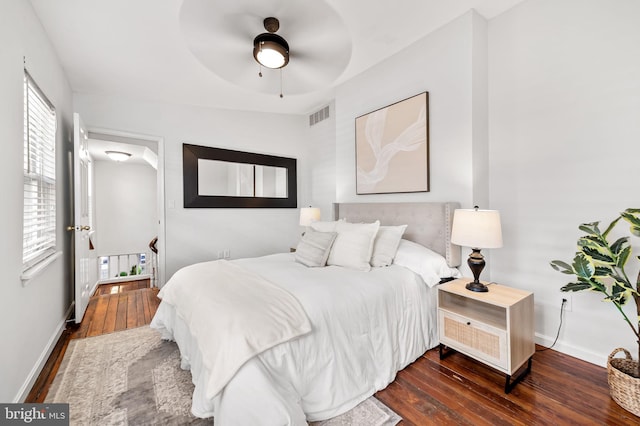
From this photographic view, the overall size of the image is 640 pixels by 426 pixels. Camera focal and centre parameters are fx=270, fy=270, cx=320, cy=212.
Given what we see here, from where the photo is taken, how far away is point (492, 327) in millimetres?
1766

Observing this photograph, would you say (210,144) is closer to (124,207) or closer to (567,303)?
(124,207)

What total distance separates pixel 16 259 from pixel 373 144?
120 inches

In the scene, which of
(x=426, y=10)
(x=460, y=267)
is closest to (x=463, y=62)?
(x=426, y=10)

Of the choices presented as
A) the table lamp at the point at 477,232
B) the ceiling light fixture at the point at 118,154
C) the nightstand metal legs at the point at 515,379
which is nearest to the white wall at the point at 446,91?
the table lamp at the point at 477,232

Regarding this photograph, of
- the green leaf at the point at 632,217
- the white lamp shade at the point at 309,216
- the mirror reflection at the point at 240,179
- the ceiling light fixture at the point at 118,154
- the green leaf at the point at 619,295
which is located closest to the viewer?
the green leaf at the point at 632,217

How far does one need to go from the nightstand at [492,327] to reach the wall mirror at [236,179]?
3138 mm

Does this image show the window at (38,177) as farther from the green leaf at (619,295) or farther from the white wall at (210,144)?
the green leaf at (619,295)

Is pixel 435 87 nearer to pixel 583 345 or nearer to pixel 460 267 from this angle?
pixel 460 267

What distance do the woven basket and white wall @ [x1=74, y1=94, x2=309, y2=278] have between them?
386 centimetres

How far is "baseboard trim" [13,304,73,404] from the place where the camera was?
1.60 m

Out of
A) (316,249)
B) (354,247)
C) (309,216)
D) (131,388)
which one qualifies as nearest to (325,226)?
(316,249)

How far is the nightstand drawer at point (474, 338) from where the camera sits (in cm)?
172

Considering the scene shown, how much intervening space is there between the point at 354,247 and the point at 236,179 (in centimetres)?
259

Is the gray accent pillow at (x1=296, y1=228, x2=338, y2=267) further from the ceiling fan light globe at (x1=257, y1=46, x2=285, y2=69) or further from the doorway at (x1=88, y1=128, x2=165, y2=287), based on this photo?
the doorway at (x1=88, y1=128, x2=165, y2=287)
